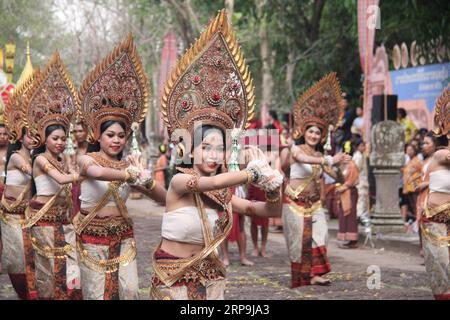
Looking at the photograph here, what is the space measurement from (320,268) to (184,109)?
15.5 feet

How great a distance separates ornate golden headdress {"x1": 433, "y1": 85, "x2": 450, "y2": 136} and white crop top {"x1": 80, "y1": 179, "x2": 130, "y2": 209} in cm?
314

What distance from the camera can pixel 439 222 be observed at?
7.27m

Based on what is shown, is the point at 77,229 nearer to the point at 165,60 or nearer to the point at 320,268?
the point at 320,268

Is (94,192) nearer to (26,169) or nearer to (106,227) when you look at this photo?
(106,227)

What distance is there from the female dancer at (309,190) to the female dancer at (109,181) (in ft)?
10.1

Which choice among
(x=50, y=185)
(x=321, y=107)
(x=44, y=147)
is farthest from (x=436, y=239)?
(x=44, y=147)

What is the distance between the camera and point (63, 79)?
26.0ft

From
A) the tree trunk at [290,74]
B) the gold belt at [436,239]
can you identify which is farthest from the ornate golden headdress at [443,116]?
the tree trunk at [290,74]

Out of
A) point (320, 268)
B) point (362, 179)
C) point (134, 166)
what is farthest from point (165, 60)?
point (134, 166)

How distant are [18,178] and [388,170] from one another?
7.47 meters

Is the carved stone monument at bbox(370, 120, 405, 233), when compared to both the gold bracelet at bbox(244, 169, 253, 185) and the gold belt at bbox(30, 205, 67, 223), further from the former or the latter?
the gold bracelet at bbox(244, 169, 253, 185)

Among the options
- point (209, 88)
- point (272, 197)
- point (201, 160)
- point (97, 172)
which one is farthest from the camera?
point (97, 172)

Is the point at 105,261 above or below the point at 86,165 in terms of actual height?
below

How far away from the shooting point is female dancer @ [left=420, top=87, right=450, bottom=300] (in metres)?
7.22
